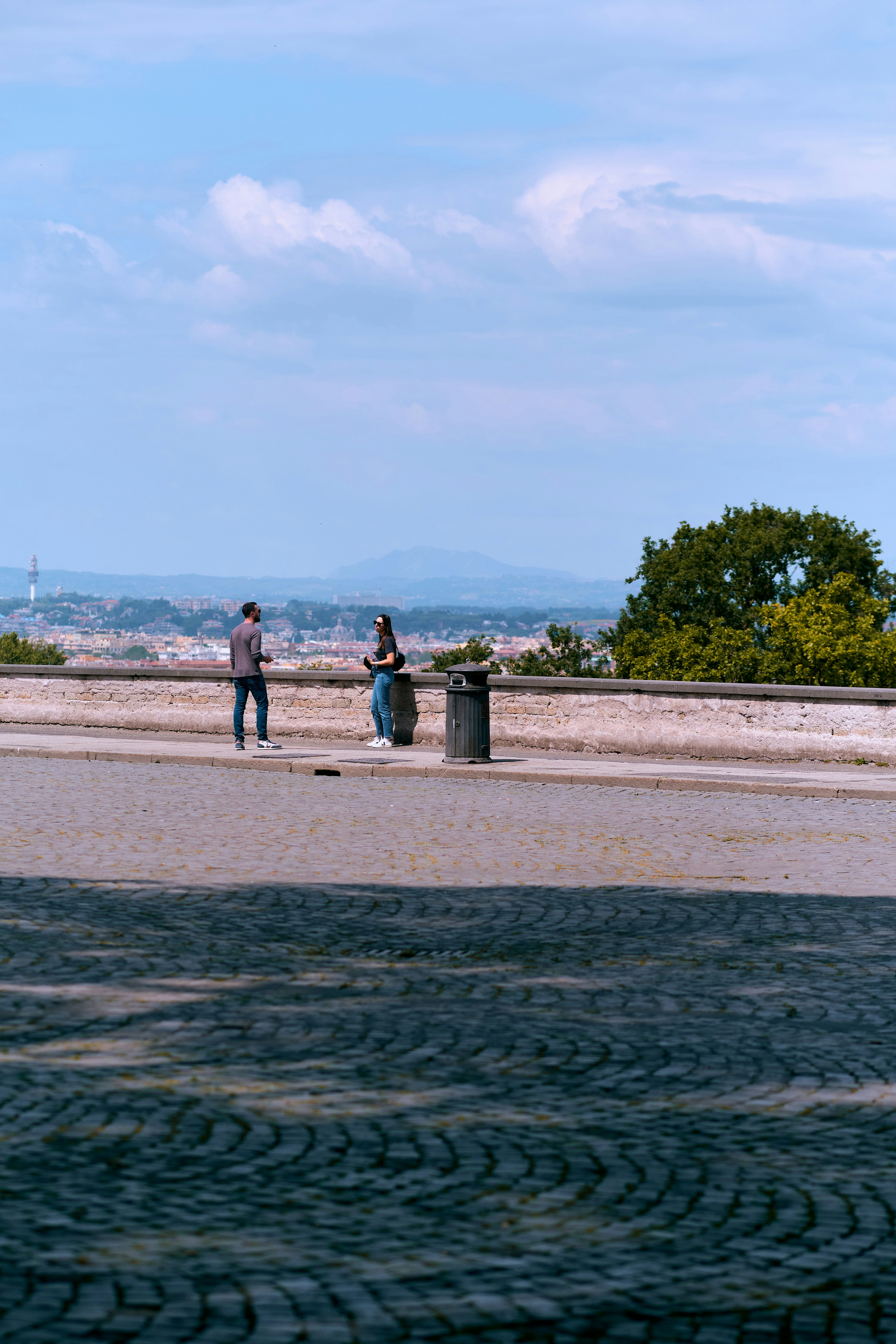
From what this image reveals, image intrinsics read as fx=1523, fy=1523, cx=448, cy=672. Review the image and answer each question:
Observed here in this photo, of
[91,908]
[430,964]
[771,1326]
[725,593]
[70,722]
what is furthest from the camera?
[725,593]

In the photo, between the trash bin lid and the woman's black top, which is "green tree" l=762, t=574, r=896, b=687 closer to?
the woman's black top

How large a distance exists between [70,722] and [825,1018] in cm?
1877

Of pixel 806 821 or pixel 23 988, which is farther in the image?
pixel 806 821

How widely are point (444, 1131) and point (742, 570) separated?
78114 millimetres

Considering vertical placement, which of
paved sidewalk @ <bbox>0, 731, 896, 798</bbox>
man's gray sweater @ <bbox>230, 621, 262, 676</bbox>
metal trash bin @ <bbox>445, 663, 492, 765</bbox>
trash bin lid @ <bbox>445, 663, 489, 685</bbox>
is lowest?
paved sidewalk @ <bbox>0, 731, 896, 798</bbox>

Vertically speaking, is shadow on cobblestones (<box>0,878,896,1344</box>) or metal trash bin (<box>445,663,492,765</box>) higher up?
metal trash bin (<box>445,663,492,765</box>)

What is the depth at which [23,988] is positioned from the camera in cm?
668

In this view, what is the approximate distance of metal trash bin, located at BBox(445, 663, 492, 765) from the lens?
Result: 18.3 meters

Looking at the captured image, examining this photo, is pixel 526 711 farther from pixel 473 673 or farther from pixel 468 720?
pixel 473 673

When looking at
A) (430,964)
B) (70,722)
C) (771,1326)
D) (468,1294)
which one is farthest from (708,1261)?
(70,722)

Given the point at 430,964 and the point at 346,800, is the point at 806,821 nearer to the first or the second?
the point at 346,800

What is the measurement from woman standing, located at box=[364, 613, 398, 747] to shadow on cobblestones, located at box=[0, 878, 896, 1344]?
1176 cm

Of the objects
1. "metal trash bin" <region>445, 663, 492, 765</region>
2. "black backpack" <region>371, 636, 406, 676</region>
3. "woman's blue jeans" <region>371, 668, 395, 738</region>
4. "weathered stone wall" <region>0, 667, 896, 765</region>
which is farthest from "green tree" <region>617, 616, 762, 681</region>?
"metal trash bin" <region>445, 663, 492, 765</region>

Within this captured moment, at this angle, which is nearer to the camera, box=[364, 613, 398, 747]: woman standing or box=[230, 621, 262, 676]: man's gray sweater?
box=[230, 621, 262, 676]: man's gray sweater
